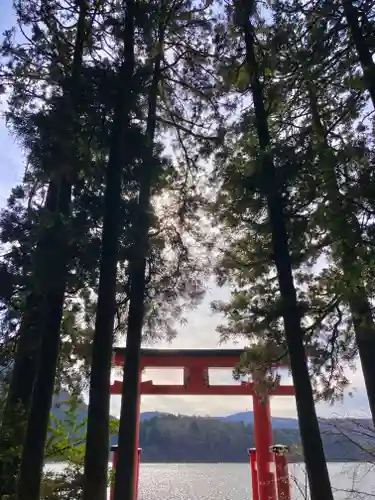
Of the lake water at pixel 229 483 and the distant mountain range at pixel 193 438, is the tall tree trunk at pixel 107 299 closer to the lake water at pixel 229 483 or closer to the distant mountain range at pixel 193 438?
the lake water at pixel 229 483

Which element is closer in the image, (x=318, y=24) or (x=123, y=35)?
(x=318, y=24)

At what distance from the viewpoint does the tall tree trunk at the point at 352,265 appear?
3270mm

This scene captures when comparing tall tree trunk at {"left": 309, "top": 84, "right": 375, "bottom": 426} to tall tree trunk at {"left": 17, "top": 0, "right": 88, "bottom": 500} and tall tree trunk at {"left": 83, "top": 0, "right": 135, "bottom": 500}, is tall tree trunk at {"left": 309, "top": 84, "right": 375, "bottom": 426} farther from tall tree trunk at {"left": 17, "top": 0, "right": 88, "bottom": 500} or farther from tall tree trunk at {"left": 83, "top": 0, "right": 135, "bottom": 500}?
tall tree trunk at {"left": 17, "top": 0, "right": 88, "bottom": 500}

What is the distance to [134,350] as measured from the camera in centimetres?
428

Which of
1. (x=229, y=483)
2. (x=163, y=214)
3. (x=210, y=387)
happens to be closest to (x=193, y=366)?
(x=210, y=387)

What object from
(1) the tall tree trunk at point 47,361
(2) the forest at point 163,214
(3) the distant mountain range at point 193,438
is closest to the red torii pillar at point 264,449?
(2) the forest at point 163,214

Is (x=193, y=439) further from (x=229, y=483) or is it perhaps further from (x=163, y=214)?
(x=163, y=214)

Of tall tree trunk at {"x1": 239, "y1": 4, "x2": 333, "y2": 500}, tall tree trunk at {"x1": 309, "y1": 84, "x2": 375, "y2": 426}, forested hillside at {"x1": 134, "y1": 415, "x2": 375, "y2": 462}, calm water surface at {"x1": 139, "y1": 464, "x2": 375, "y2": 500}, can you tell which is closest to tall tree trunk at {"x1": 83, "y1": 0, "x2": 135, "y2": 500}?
tall tree trunk at {"x1": 239, "y1": 4, "x2": 333, "y2": 500}

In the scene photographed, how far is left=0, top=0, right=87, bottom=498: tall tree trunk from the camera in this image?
3.49 meters

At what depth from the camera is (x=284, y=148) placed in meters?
4.23

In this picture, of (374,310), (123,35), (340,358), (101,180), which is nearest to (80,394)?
(101,180)

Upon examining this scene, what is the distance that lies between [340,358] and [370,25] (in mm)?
3427

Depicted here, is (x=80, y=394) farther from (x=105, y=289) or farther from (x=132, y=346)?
(x=105, y=289)

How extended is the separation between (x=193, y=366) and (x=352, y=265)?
4974mm
